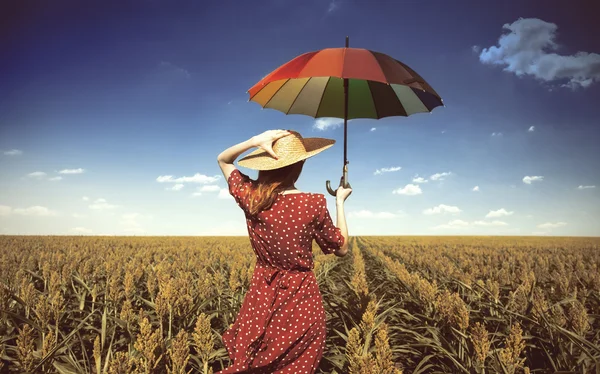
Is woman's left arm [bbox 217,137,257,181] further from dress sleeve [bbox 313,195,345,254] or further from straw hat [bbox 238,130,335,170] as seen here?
dress sleeve [bbox 313,195,345,254]

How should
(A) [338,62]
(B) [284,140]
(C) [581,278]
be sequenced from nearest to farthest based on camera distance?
(B) [284,140]
(A) [338,62]
(C) [581,278]

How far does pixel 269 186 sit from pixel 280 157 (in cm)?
19

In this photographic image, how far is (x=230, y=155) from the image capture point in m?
2.59

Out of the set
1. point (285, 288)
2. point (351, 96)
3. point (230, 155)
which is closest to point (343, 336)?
point (285, 288)

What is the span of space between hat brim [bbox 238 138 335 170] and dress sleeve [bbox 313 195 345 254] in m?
0.31

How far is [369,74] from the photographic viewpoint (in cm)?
328

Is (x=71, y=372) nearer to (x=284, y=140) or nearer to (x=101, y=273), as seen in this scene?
(x=284, y=140)

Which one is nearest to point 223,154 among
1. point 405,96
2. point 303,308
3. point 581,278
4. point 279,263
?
point 279,263

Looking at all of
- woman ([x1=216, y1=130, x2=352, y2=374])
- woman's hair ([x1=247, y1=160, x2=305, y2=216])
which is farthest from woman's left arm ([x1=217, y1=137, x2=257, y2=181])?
woman's hair ([x1=247, y1=160, x2=305, y2=216])

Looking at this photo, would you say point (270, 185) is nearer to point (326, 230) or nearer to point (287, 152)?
point (287, 152)

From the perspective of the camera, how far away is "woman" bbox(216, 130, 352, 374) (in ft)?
7.87

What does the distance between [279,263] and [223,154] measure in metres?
0.84

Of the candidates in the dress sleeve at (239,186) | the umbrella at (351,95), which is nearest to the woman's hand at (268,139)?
the dress sleeve at (239,186)

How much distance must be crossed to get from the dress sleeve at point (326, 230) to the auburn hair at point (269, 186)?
0.78 ft
